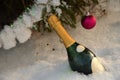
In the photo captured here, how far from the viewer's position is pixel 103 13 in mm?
1466

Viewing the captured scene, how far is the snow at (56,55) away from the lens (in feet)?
3.72

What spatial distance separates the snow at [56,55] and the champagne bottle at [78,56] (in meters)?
0.02

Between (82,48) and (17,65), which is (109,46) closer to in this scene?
(82,48)

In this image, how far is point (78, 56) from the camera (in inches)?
43.3

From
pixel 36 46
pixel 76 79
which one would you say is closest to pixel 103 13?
pixel 36 46

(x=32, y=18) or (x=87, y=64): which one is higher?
(x=32, y=18)

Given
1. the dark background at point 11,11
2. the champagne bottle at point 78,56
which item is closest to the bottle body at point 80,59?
the champagne bottle at point 78,56

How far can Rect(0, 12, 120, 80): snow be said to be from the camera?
1.13 metres

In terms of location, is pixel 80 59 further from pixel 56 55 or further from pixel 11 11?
pixel 11 11

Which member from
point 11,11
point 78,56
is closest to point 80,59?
point 78,56

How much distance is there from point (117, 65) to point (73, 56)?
17 cm

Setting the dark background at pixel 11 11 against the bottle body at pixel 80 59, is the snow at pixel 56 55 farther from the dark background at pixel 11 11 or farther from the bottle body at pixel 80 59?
the dark background at pixel 11 11

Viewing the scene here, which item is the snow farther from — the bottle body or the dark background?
the dark background

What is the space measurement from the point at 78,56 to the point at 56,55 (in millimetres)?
170
